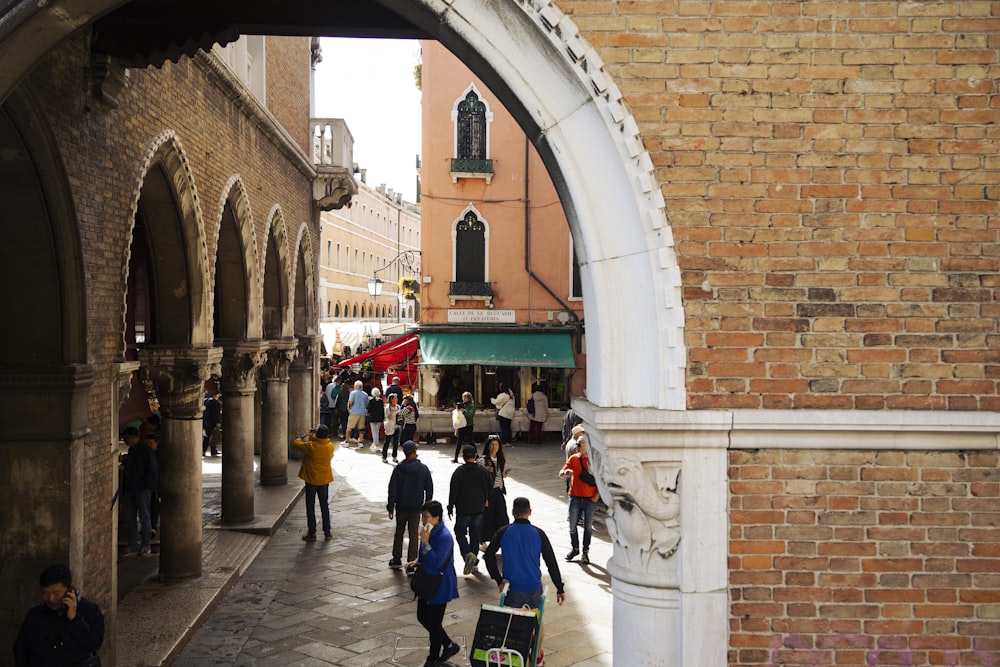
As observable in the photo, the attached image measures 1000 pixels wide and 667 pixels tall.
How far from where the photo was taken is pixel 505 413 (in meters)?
19.8

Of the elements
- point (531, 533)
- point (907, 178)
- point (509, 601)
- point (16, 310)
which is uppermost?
point (907, 178)

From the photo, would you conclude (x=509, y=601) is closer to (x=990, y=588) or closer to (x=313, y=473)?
(x=990, y=588)

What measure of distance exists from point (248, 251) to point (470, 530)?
4545mm

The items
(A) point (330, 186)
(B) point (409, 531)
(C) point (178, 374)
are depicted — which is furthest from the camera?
(A) point (330, 186)

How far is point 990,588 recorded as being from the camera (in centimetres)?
380

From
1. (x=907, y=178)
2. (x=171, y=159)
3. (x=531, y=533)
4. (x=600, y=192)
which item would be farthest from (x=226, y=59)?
(x=907, y=178)

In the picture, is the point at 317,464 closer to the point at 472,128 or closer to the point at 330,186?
the point at 330,186

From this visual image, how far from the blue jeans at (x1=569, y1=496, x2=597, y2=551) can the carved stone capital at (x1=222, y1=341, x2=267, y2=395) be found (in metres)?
4.39

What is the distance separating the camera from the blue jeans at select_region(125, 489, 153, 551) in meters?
10.3

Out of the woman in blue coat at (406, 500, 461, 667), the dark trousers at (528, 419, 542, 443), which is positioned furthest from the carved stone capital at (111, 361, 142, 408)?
the dark trousers at (528, 419, 542, 443)

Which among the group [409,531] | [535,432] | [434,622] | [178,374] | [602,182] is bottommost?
[434,622]

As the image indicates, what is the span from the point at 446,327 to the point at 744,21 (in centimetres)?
1798

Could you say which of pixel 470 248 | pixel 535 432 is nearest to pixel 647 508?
pixel 535 432

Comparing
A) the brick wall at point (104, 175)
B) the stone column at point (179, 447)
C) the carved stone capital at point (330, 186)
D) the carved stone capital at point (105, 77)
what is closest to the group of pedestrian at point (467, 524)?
the stone column at point (179, 447)
